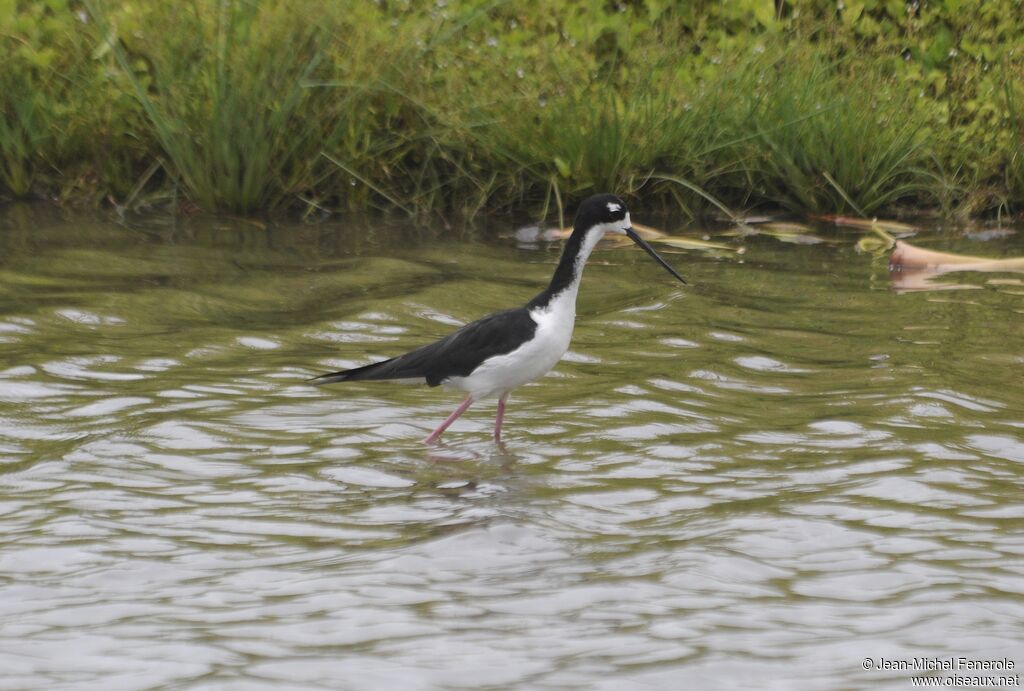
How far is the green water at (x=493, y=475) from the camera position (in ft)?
13.1

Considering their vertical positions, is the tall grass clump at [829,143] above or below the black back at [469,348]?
above

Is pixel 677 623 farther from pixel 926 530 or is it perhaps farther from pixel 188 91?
pixel 188 91

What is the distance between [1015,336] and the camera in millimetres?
7602

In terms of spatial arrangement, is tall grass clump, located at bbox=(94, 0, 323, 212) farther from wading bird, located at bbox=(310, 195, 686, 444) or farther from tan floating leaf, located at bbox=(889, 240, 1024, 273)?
tan floating leaf, located at bbox=(889, 240, 1024, 273)

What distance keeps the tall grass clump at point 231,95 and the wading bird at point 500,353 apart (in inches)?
139

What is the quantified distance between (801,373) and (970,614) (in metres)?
2.97

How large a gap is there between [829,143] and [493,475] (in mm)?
4931

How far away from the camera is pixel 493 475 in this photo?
5820 mm

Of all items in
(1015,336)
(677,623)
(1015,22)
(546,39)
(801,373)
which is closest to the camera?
(677,623)

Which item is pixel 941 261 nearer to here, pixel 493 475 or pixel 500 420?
pixel 500 420

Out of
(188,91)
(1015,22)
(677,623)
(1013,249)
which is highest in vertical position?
(1015,22)

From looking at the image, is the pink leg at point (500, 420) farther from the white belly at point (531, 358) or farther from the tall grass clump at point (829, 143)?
the tall grass clump at point (829, 143)

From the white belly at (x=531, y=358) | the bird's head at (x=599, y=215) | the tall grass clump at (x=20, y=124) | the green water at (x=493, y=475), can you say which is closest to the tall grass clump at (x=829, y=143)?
the green water at (x=493, y=475)

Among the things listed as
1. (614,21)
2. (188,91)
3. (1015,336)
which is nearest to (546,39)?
(614,21)
